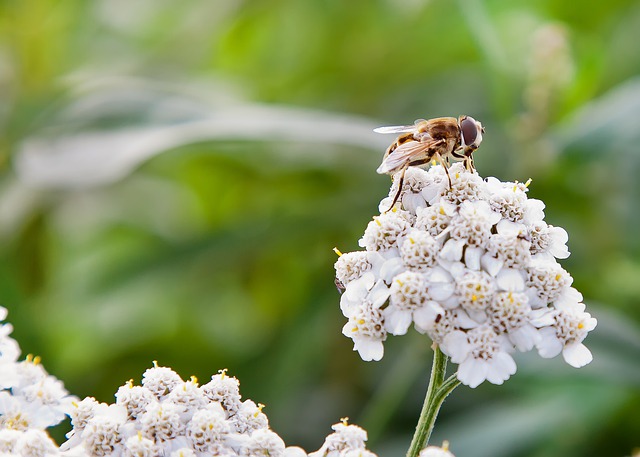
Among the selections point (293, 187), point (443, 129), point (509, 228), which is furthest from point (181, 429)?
point (293, 187)

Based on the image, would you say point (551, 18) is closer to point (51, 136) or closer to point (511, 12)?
point (511, 12)

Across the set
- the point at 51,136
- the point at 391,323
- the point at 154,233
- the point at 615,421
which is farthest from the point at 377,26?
the point at 391,323

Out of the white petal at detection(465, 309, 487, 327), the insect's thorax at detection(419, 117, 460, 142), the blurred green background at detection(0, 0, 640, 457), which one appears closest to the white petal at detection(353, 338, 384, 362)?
the white petal at detection(465, 309, 487, 327)

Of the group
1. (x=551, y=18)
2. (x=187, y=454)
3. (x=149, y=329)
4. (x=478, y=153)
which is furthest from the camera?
(x=551, y=18)

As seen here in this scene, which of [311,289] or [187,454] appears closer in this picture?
[187,454]

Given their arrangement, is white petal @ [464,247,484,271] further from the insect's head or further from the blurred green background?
the blurred green background

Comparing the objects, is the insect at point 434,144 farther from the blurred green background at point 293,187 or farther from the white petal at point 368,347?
the blurred green background at point 293,187

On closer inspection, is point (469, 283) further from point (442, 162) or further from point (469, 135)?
point (469, 135)
